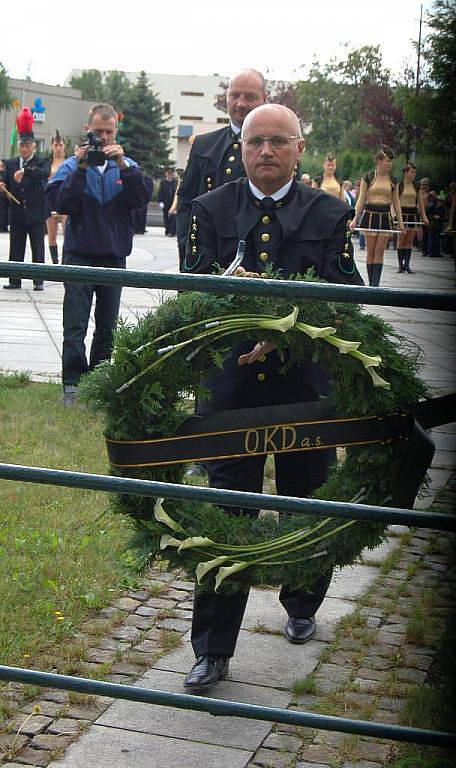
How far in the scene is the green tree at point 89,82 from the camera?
12644 centimetres

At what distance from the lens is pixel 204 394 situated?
355cm

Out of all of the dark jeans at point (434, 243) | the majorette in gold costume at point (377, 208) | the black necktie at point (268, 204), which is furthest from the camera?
the dark jeans at point (434, 243)

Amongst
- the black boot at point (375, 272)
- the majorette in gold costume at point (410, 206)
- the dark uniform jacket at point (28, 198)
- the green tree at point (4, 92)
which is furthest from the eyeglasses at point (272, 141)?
the green tree at point (4, 92)

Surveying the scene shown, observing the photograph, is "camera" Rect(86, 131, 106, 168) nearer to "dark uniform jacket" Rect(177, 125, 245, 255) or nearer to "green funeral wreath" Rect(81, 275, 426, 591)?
"dark uniform jacket" Rect(177, 125, 245, 255)

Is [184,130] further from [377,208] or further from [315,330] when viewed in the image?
[315,330]

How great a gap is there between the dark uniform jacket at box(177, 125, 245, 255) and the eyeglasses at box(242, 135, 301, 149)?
2070 mm

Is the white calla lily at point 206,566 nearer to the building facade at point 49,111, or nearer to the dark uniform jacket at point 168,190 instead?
the dark uniform jacket at point 168,190

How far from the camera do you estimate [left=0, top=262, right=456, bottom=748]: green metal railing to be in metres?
2.23

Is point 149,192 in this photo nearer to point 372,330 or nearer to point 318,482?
point 318,482

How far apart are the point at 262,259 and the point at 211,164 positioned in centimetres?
245

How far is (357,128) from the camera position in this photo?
63281 mm

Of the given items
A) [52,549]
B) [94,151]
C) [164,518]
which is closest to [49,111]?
[94,151]

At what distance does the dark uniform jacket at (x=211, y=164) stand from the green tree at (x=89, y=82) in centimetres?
12180

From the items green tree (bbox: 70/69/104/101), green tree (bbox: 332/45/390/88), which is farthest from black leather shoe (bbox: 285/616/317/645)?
green tree (bbox: 70/69/104/101)
